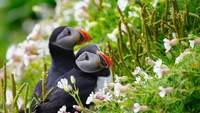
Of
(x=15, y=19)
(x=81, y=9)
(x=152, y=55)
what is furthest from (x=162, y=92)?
(x=15, y=19)

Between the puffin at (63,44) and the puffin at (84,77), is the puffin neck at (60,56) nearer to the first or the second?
the puffin at (63,44)

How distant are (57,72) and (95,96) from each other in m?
0.98

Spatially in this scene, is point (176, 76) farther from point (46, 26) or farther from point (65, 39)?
point (46, 26)

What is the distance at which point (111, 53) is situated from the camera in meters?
2.84

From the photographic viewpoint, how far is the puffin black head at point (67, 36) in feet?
10.6

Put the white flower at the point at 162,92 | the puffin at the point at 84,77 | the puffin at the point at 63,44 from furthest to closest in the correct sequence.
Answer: the puffin at the point at 63,44, the puffin at the point at 84,77, the white flower at the point at 162,92

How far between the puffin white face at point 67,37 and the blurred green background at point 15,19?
11.0ft

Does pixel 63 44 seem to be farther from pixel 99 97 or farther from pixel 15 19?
pixel 15 19

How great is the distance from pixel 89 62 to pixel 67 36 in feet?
1.71

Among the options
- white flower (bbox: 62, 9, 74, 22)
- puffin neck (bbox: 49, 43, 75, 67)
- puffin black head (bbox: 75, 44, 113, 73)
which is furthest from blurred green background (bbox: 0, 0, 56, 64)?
puffin black head (bbox: 75, 44, 113, 73)

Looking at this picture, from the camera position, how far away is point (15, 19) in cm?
666

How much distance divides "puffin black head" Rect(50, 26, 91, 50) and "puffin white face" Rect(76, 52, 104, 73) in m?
0.44

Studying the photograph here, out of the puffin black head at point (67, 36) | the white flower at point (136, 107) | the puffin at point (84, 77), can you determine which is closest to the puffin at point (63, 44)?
the puffin black head at point (67, 36)

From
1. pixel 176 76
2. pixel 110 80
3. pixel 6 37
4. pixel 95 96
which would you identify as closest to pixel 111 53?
pixel 110 80
